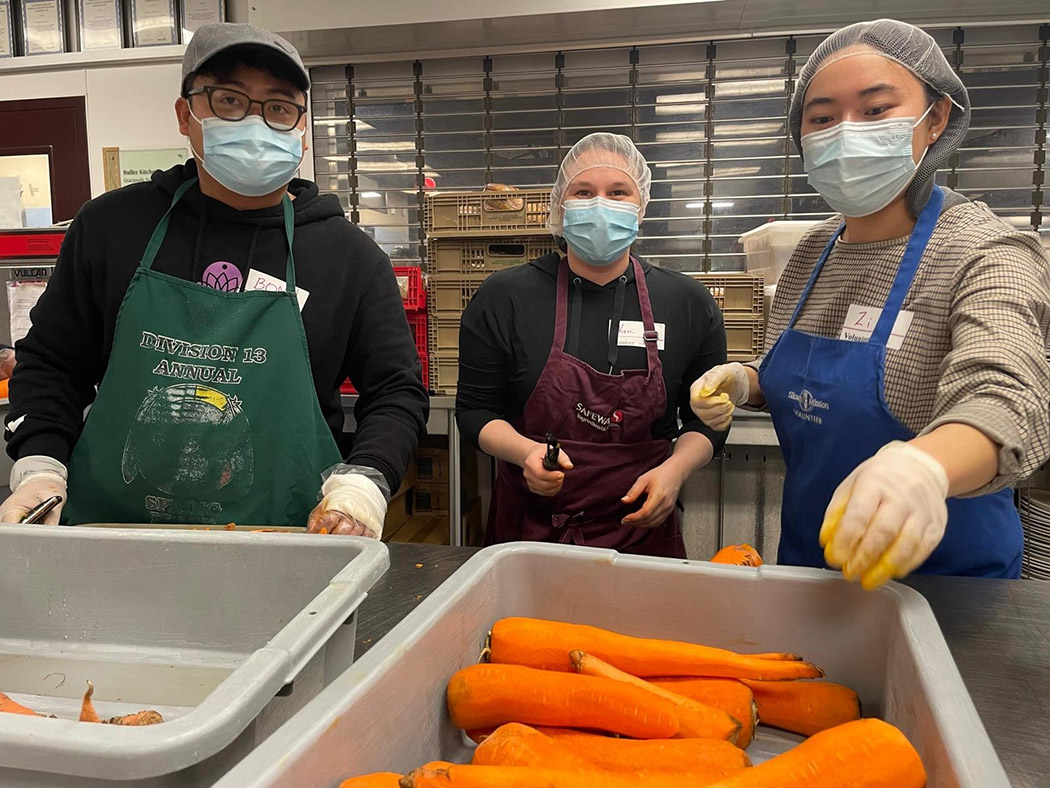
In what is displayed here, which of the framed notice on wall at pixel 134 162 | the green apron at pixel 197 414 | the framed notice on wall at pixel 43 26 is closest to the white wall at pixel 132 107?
the framed notice on wall at pixel 134 162

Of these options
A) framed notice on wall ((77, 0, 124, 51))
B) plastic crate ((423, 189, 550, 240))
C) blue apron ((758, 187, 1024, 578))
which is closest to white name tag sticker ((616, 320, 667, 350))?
blue apron ((758, 187, 1024, 578))

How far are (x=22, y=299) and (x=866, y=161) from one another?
330cm

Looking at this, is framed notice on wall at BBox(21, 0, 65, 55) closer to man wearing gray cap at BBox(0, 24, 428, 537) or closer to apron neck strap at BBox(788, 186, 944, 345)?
man wearing gray cap at BBox(0, 24, 428, 537)

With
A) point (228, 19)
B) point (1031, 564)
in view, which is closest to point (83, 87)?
point (228, 19)

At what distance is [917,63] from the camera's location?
1.22m

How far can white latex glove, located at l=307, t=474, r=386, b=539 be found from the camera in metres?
1.13

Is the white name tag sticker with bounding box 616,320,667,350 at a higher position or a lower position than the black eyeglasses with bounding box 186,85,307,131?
lower

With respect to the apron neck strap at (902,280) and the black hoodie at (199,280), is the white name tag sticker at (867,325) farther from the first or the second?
the black hoodie at (199,280)

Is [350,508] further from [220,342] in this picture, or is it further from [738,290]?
[738,290]

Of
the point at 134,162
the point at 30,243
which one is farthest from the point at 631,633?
the point at 134,162

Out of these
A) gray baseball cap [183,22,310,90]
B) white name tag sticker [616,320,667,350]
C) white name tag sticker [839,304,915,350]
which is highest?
gray baseball cap [183,22,310,90]

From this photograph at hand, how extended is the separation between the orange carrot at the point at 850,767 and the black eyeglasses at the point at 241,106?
1405mm

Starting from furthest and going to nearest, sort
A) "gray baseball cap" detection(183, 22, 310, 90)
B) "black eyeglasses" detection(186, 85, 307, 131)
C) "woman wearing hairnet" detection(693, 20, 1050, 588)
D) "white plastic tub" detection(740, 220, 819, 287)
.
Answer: "white plastic tub" detection(740, 220, 819, 287)
"black eyeglasses" detection(186, 85, 307, 131)
"gray baseball cap" detection(183, 22, 310, 90)
"woman wearing hairnet" detection(693, 20, 1050, 588)

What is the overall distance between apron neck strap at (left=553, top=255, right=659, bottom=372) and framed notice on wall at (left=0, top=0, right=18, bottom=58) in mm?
4075
